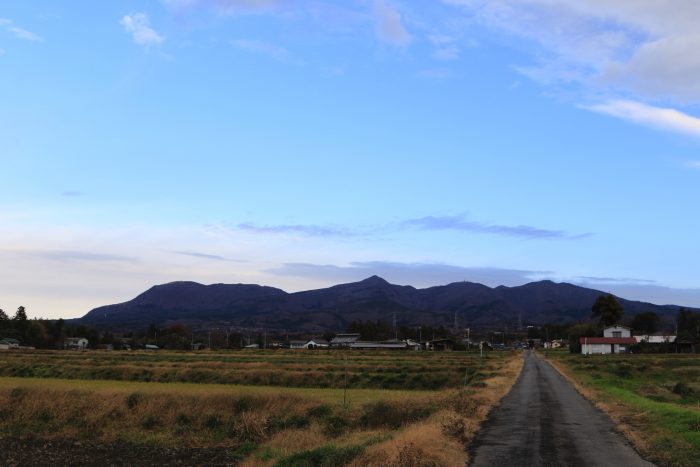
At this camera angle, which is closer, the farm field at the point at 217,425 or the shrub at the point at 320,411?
the farm field at the point at 217,425

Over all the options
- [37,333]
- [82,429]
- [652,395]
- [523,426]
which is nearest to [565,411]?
[523,426]

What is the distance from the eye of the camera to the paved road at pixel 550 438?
16.2 m

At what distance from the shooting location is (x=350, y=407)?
30.3 metres

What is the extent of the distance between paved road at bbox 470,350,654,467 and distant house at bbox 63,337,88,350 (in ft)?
522

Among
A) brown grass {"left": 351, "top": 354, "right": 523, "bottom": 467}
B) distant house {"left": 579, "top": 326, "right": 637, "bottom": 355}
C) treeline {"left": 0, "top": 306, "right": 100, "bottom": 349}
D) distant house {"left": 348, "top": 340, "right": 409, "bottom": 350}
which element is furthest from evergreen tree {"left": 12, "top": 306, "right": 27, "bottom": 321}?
brown grass {"left": 351, "top": 354, "right": 523, "bottom": 467}

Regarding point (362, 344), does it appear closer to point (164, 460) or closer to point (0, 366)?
point (0, 366)

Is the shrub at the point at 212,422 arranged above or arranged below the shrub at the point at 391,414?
below

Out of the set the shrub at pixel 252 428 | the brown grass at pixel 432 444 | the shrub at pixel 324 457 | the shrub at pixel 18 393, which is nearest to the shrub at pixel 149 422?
the shrub at pixel 252 428

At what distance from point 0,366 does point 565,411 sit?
5906cm

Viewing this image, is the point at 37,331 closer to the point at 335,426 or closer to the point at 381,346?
the point at 381,346

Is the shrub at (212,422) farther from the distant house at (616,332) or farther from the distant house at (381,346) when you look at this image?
the distant house at (381,346)

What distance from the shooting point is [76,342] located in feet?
566

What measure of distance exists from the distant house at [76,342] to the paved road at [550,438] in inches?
6263

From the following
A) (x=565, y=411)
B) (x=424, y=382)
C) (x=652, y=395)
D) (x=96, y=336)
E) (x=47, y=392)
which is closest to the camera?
(x=565, y=411)
